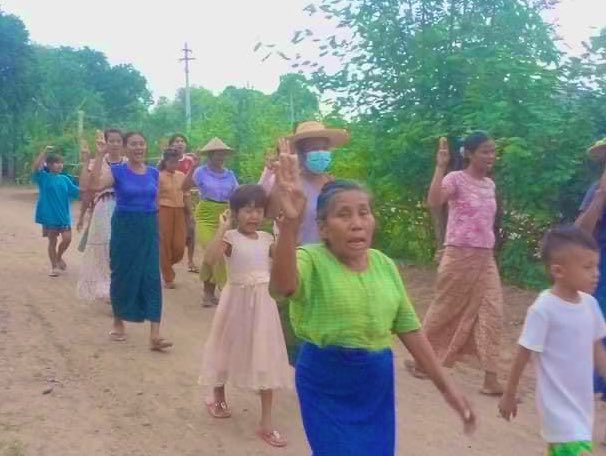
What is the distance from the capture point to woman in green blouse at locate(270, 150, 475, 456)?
3602 mm

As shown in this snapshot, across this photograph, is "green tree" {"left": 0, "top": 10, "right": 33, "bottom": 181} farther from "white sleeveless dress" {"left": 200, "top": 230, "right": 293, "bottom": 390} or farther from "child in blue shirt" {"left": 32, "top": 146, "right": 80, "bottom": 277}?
"white sleeveless dress" {"left": 200, "top": 230, "right": 293, "bottom": 390}

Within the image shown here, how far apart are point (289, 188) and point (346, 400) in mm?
892

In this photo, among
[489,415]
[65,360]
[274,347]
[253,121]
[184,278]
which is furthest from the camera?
[253,121]

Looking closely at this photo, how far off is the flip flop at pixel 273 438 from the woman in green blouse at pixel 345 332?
1.97m

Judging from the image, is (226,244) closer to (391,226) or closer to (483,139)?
(483,139)

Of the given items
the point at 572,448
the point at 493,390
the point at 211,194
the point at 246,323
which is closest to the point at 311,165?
the point at 246,323

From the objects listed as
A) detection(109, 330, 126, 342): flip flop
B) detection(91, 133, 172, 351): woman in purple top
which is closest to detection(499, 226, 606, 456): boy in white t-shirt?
detection(91, 133, 172, 351): woman in purple top

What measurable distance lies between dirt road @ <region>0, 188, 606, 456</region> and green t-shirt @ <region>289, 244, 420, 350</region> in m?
2.09

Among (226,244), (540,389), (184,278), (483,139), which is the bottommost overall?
(184,278)

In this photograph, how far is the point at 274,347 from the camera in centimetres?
589

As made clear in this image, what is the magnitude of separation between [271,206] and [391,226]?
7.41 m

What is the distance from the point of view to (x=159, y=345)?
7.82m

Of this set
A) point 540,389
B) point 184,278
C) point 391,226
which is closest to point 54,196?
point 184,278

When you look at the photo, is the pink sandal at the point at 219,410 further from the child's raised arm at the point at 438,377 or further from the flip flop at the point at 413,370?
the child's raised arm at the point at 438,377
